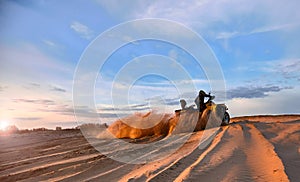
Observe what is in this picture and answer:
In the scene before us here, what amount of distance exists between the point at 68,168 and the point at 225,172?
16.0 feet

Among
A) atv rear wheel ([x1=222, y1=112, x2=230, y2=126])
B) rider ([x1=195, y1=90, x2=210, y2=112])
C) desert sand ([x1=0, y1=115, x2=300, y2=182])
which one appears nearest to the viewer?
desert sand ([x1=0, y1=115, x2=300, y2=182])

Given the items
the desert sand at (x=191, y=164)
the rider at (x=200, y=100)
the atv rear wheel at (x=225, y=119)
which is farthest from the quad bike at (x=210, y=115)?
the desert sand at (x=191, y=164)

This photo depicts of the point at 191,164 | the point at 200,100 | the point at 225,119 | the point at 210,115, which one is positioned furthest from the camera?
the point at 200,100

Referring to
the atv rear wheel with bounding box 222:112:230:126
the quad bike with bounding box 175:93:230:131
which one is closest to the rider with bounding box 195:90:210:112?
the quad bike with bounding box 175:93:230:131

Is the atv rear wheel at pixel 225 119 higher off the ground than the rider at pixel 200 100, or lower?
lower

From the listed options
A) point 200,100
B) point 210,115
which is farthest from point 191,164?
point 200,100

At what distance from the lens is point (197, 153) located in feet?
31.0

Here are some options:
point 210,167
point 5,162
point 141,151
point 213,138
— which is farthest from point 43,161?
point 213,138

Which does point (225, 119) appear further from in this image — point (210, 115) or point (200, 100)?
point (200, 100)

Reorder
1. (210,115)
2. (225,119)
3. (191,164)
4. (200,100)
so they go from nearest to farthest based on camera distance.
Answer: (191,164), (210,115), (225,119), (200,100)

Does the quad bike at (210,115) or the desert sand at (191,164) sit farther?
the quad bike at (210,115)

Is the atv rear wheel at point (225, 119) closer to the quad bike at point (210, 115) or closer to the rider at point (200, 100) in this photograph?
the quad bike at point (210, 115)

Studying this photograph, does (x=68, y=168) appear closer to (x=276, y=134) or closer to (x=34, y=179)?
(x=34, y=179)

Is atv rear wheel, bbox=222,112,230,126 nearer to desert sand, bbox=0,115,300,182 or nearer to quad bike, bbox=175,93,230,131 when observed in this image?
quad bike, bbox=175,93,230,131
